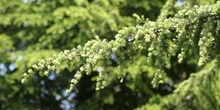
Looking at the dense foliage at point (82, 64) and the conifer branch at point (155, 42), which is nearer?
the conifer branch at point (155, 42)

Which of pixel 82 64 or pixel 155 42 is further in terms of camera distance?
pixel 82 64

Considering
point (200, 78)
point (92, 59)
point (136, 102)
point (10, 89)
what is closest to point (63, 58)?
point (92, 59)

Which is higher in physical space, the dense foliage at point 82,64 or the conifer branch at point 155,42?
the dense foliage at point 82,64

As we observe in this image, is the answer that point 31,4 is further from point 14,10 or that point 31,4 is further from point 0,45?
point 0,45

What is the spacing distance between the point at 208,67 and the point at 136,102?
4.92 ft

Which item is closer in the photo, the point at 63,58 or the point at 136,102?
the point at 63,58

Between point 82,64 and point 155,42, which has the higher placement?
point 82,64

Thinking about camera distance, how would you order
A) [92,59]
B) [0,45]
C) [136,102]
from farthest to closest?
[136,102]
[0,45]
[92,59]

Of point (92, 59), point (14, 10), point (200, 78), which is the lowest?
point (92, 59)

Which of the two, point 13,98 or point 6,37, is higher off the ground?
point 6,37

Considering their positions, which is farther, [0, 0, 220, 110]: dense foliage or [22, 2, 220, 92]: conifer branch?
[0, 0, 220, 110]: dense foliage

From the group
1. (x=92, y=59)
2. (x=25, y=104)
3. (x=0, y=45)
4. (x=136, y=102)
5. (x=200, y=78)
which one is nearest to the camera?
(x=92, y=59)

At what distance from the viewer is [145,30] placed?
2.65m

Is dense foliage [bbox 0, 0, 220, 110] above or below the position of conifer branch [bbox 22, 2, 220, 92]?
above
